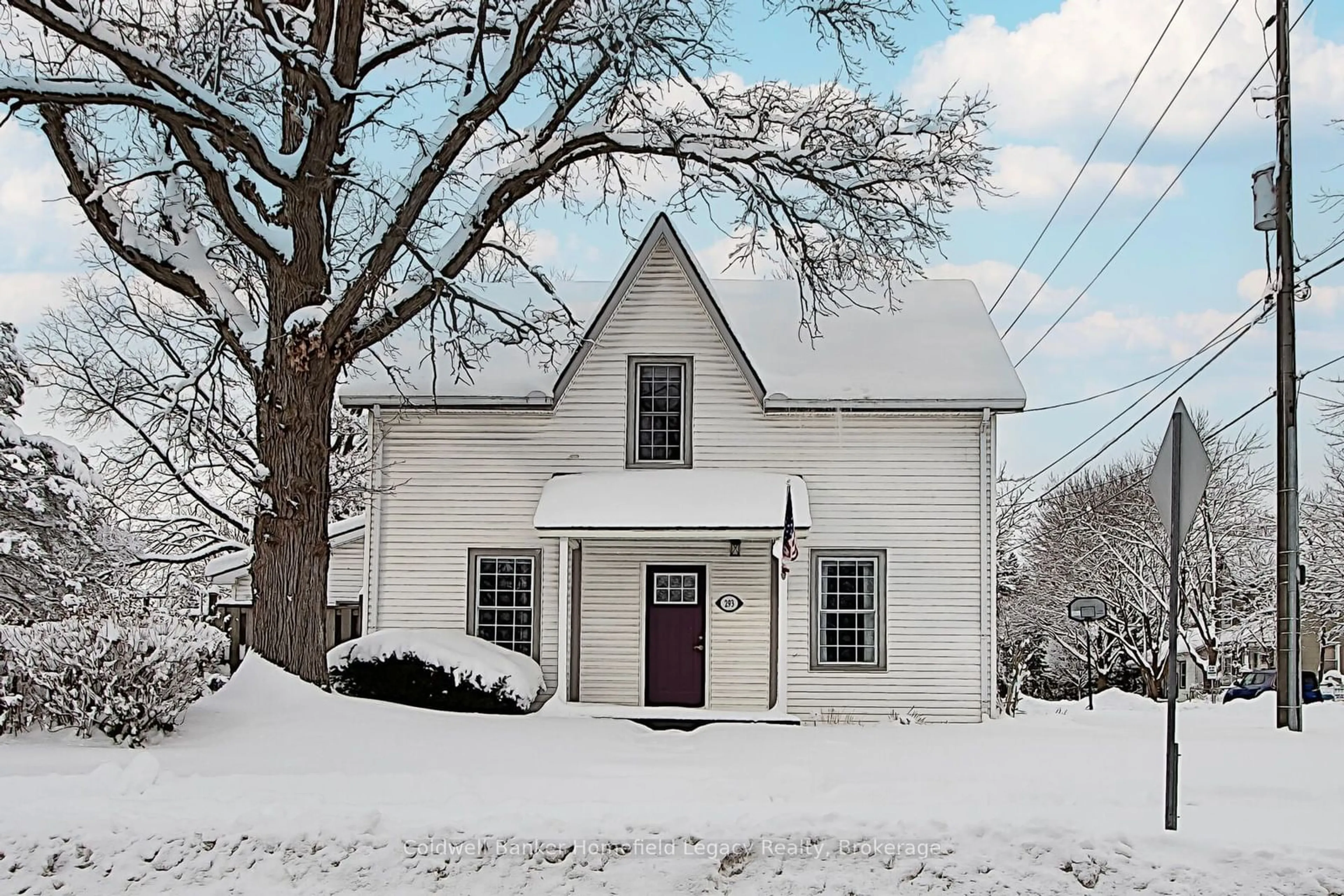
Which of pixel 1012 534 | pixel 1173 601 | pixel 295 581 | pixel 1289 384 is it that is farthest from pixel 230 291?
pixel 1012 534

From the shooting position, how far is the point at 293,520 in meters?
14.1

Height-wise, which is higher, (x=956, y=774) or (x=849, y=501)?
(x=849, y=501)

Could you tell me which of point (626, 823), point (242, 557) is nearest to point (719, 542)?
point (242, 557)

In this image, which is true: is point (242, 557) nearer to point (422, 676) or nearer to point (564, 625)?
point (564, 625)

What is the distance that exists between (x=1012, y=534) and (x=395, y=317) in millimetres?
41663

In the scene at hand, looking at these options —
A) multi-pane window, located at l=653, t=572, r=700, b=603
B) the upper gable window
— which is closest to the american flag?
multi-pane window, located at l=653, t=572, r=700, b=603

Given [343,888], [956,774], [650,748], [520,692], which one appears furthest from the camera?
[520,692]

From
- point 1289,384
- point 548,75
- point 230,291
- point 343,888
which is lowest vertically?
point 343,888

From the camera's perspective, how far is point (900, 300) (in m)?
21.2

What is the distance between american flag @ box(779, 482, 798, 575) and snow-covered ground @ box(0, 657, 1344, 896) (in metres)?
5.45

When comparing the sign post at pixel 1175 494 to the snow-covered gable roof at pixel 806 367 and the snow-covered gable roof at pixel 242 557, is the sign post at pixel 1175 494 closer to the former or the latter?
the snow-covered gable roof at pixel 806 367

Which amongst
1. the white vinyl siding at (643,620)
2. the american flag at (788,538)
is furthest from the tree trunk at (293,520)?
the american flag at (788,538)

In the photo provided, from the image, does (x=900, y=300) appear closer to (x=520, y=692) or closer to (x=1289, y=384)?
(x=1289, y=384)

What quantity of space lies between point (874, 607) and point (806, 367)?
380cm
